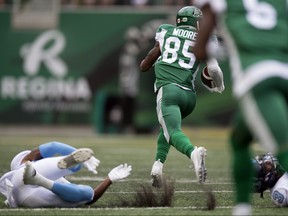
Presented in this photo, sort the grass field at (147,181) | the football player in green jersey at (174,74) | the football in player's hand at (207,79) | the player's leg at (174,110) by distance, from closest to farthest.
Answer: the grass field at (147,181) < the player's leg at (174,110) < the football player in green jersey at (174,74) < the football in player's hand at (207,79)

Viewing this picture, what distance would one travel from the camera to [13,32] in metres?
18.6

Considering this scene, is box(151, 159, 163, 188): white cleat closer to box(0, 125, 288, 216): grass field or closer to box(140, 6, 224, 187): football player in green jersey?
box(140, 6, 224, 187): football player in green jersey

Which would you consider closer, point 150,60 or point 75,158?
point 75,158

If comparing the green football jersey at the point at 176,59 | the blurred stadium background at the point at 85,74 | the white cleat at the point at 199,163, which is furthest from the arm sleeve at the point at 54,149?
the blurred stadium background at the point at 85,74

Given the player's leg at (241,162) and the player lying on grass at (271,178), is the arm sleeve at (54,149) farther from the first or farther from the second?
the player's leg at (241,162)

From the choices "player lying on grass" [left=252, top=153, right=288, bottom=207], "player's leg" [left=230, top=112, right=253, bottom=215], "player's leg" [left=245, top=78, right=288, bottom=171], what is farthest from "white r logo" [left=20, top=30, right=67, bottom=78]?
"player's leg" [left=245, top=78, right=288, bottom=171]

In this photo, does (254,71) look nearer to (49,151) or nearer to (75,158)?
(75,158)

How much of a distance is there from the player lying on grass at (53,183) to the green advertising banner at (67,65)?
12.5m

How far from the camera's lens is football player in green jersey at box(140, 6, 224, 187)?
21.3 feet

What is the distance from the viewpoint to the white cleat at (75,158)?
4922 millimetres

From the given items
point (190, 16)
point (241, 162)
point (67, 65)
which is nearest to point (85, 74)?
point (67, 65)

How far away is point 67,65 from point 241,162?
14538mm

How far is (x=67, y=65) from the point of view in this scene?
1820 cm

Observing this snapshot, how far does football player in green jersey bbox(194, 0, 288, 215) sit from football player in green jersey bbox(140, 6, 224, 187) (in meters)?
2.38
